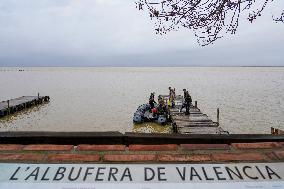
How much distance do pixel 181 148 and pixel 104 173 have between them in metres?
0.85

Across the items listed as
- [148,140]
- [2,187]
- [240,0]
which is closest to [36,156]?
[2,187]

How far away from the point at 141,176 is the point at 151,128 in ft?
87.2

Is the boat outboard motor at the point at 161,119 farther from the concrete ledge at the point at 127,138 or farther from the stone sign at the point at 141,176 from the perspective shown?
the stone sign at the point at 141,176

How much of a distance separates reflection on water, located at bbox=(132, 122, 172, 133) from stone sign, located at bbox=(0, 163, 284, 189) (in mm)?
25166

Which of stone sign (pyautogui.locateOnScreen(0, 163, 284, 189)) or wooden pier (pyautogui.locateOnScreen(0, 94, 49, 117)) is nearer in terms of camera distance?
stone sign (pyautogui.locateOnScreen(0, 163, 284, 189))

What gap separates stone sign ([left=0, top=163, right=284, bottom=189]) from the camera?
2.67 metres

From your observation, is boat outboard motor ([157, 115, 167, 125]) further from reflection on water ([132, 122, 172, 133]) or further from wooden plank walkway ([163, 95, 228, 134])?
wooden plank walkway ([163, 95, 228, 134])

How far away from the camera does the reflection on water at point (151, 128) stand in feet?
92.9

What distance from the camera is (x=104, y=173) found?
9.23 feet

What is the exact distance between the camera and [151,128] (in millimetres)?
29250

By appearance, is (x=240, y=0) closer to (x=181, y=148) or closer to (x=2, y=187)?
(x=181, y=148)

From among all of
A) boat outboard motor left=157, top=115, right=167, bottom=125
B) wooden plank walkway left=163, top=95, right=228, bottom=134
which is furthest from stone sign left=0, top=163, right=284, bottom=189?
boat outboard motor left=157, top=115, right=167, bottom=125

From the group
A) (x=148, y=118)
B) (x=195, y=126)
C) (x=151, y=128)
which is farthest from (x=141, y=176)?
(x=148, y=118)

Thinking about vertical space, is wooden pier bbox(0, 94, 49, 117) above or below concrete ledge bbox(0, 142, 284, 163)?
below
